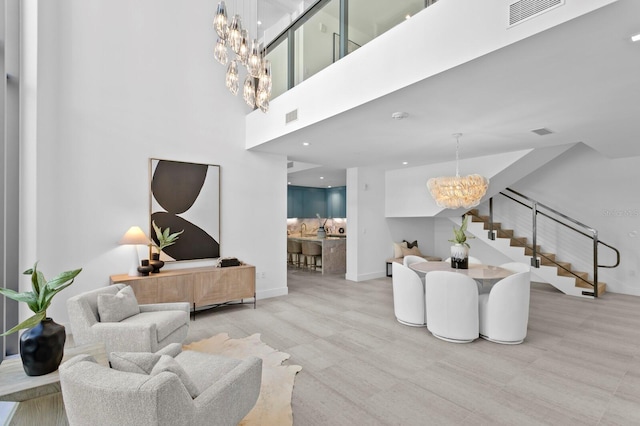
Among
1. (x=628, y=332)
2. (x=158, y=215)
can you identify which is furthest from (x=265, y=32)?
(x=628, y=332)

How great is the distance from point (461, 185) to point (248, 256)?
3699 mm

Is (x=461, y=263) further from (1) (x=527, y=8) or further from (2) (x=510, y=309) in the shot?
(1) (x=527, y=8)

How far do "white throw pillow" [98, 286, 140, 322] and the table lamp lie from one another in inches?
41.7

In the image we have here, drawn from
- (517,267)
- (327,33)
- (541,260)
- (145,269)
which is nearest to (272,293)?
(145,269)

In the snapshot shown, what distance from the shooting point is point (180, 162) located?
506 cm

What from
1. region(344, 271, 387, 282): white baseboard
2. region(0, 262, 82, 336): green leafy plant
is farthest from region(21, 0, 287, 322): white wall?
region(344, 271, 387, 282): white baseboard

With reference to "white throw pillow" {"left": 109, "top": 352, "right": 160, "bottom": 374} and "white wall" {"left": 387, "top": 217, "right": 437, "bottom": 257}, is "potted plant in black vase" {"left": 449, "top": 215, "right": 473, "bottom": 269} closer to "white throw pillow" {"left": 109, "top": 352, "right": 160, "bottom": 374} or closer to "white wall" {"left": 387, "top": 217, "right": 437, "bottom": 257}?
"white wall" {"left": 387, "top": 217, "right": 437, "bottom": 257}

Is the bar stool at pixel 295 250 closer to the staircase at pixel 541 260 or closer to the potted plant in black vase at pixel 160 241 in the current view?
the staircase at pixel 541 260

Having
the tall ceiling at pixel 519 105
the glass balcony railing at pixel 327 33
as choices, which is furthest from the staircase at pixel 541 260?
the glass balcony railing at pixel 327 33

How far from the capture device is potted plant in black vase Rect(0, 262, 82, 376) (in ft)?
6.53

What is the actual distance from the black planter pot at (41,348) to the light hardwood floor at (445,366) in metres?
1.68

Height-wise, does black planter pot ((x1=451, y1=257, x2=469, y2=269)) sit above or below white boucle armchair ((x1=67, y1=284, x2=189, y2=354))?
above

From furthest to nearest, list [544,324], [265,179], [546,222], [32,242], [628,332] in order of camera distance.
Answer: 1. [546,222]
2. [265,179]
3. [544,324]
4. [628,332]
5. [32,242]

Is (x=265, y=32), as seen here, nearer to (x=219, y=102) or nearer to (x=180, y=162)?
(x=219, y=102)
